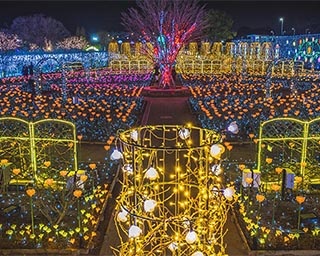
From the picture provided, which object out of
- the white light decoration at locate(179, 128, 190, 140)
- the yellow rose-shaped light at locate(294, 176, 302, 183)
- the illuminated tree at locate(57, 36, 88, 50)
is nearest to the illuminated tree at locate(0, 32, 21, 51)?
the illuminated tree at locate(57, 36, 88, 50)

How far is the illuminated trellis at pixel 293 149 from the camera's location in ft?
35.0

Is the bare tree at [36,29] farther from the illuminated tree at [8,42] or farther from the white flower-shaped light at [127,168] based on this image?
the white flower-shaped light at [127,168]

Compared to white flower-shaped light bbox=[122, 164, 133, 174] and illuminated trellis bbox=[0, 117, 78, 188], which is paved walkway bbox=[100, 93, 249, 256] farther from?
white flower-shaped light bbox=[122, 164, 133, 174]

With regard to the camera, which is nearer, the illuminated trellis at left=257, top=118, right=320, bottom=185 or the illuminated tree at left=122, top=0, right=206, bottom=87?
the illuminated trellis at left=257, top=118, right=320, bottom=185

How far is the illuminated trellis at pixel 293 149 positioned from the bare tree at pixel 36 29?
61657 millimetres

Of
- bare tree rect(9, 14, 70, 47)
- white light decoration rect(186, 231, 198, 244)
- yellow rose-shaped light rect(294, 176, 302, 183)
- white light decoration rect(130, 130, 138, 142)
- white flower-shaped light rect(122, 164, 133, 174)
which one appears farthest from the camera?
bare tree rect(9, 14, 70, 47)

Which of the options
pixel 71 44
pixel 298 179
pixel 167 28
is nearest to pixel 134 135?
pixel 298 179

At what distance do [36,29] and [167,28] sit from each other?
44.6 m

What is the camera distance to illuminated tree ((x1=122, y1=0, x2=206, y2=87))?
29.6 m

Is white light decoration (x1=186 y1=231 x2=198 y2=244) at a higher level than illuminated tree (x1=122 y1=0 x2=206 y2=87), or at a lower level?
lower

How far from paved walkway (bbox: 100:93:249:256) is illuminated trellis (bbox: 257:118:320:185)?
2391 mm

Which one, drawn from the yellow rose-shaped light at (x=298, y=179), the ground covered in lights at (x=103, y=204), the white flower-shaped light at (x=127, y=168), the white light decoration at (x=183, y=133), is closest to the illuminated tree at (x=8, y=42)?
the ground covered in lights at (x=103, y=204)

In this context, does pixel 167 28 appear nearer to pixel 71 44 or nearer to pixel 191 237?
pixel 191 237

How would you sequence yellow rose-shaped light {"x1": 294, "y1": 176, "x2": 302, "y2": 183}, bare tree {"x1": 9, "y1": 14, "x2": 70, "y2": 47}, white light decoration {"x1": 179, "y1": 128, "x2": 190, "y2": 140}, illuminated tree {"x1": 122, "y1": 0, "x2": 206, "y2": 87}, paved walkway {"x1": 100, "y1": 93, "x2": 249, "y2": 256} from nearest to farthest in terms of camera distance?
white light decoration {"x1": 179, "y1": 128, "x2": 190, "y2": 140} < paved walkway {"x1": 100, "y1": 93, "x2": 249, "y2": 256} < yellow rose-shaped light {"x1": 294, "y1": 176, "x2": 302, "y2": 183} < illuminated tree {"x1": 122, "y1": 0, "x2": 206, "y2": 87} < bare tree {"x1": 9, "y1": 14, "x2": 70, "y2": 47}
